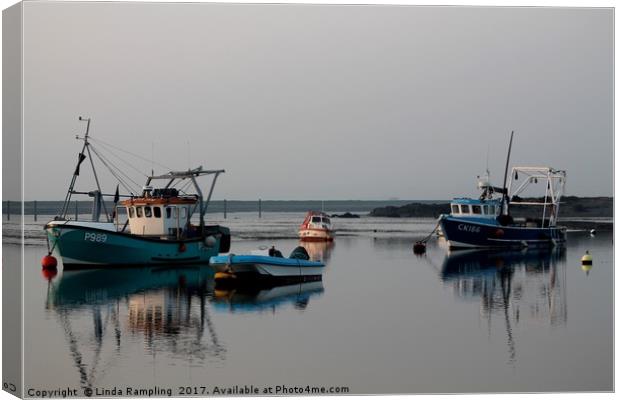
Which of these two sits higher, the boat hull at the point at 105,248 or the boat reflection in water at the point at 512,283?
the boat hull at the point at 105,248

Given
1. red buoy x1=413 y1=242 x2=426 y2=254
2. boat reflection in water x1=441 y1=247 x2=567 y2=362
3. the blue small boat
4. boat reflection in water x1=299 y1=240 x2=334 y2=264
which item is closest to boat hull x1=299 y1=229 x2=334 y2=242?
boat reflection in water x1=299 y1=240 x2=334 y2=264

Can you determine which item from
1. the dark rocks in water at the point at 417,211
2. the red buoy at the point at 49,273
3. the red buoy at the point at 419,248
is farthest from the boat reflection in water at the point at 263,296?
the dark rocks in water at the point at 417,211

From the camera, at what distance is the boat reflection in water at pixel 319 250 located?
4953cm

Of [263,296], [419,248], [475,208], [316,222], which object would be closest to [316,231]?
[316,222]

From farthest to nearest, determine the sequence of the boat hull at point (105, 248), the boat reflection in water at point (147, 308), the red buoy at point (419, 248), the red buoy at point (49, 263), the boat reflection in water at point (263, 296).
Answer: the red buoy at point (419, 248)
the red buoy at point (49, 263)
the boat hull at point (105, 248)
the boat reflection in water at point (263, 296)
the boat reflection in water at point (147, 308)

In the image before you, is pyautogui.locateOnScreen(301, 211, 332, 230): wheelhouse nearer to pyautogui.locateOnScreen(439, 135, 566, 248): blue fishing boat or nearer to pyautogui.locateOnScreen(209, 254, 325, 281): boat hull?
pyautogui.locateOnScreen(439, 135, 566, 248): blue fishing boat

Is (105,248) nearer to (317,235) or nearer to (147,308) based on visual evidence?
(147,308)

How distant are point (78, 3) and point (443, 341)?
11.4 m

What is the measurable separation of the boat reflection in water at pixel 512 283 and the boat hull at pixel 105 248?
12.3 m

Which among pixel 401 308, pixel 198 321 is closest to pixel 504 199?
pixel 401 308

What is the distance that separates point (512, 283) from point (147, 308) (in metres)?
15.4

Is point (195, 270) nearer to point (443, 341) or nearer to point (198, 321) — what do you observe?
point (198, 321)

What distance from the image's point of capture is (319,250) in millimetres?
56531

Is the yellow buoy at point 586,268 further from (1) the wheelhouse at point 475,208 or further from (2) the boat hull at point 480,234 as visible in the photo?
(1) the wheelhouse at point 475,208
